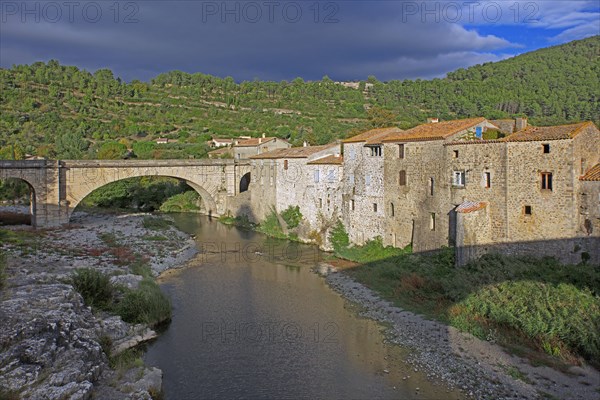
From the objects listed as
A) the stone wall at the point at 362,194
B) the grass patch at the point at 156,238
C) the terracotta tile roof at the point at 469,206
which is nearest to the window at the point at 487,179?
the terracotta tile roof at the point at 469,206

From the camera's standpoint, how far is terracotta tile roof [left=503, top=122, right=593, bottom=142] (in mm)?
18573

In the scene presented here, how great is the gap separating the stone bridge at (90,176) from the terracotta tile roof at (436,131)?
21.0m

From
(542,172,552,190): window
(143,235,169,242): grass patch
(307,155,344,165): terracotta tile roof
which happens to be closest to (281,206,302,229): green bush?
(307,155,344,165): terracotta tile roof

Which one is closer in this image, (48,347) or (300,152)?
(48,347)

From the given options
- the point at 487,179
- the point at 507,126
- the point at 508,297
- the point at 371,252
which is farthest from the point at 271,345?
the point at 507,126

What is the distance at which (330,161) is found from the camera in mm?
30641

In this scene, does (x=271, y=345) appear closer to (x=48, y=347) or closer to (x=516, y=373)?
(x=48, y=347)

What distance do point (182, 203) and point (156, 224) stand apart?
1188 cm

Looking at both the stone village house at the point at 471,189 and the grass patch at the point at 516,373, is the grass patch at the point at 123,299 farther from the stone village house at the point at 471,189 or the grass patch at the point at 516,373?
the stone village house at the point at 471,189

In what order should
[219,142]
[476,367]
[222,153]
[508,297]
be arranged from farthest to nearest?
[219,142], [222,153], [508,297], [476,367]

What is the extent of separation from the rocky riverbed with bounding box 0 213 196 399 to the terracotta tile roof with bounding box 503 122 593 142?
15.9 m

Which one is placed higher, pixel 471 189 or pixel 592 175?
pixel 592 175

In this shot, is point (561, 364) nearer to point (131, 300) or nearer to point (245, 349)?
point (245, 349)

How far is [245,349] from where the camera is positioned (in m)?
15.7
